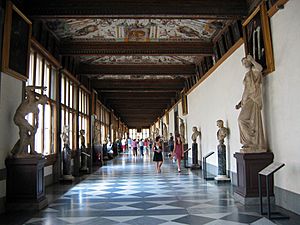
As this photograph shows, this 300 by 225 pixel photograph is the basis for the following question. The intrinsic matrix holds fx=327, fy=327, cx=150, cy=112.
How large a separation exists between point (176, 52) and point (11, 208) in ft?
25.9

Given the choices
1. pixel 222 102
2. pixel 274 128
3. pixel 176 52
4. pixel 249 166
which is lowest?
pixel 249 166

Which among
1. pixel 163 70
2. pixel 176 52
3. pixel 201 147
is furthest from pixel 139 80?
pixel 176 52

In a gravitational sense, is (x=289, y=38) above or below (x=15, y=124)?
above

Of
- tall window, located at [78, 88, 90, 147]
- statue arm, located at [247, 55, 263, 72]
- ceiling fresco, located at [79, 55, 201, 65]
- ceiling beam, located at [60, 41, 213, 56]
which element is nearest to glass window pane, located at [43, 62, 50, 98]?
ceiling beam, located at [60, 41, 213, 56]

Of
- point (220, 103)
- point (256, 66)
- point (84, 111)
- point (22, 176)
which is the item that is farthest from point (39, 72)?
point (84, 111)

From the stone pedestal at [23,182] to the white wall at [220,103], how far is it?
5.64 metres

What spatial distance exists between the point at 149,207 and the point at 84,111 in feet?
38.4

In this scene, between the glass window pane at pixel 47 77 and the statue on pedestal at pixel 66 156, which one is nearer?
the glass window pane at pixel 47 77

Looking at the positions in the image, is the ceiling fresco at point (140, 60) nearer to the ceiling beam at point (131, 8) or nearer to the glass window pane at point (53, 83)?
the glass window pane at point (53, 83)

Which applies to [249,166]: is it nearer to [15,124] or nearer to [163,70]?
[15,124]

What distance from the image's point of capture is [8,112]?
687 centimetres

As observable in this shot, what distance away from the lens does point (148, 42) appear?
470 inches

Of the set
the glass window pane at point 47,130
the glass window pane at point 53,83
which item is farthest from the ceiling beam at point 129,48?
the glass window pane at point 47,130

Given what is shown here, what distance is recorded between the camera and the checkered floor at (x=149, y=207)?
18.6 feet
